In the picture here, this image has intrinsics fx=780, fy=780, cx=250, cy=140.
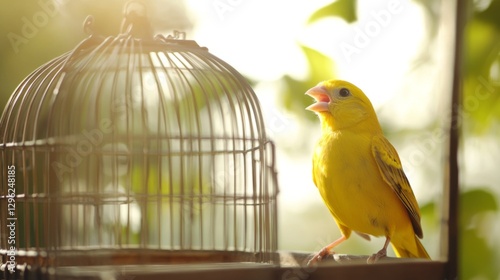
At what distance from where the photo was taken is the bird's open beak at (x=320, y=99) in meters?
3.39

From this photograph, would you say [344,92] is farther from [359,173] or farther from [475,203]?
[475,203]

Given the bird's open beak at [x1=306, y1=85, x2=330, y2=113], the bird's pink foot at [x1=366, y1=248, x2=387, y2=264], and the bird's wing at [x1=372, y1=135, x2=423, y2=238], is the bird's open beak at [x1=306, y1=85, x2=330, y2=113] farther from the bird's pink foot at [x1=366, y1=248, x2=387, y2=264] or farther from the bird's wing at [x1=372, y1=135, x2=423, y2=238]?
the bird's pink foot at [x1=366, y1=248, x2=387, y2=264]

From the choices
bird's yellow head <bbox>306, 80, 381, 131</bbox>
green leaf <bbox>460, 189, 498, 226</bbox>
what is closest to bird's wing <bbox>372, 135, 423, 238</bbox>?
bird's yellow head <bbox>306, 80, 381, 131</bbox>

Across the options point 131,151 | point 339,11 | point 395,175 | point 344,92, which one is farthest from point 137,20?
point 395,175

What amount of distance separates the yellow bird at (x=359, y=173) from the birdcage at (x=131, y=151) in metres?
0.33

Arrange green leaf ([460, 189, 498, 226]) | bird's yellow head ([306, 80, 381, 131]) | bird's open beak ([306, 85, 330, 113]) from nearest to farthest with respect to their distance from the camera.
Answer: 1. green leaf ([460, 189, 498, 226])
2. bird's open beak ([306, 85, 330, 113])
3. bird's yellow head ([306, 80, 381, 131])

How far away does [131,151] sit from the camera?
341 cm

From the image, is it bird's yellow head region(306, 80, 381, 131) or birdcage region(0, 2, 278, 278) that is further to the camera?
bird's yellow head region(306, 80, 381, 131)

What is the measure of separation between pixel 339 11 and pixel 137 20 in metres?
0.87

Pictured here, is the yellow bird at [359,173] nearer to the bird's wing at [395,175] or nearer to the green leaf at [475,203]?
the bird's wing at [395,175]

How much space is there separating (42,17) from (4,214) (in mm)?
1108

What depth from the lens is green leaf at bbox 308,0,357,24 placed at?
261cm

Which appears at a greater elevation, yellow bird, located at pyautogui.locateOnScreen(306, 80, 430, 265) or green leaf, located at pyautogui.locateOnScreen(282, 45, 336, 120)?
green leaf, located at pyautogui.locateOnScreen(282, 45, 336, 120)

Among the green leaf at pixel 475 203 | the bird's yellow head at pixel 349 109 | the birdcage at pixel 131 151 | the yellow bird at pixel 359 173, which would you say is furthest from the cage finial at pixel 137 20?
the green leaf at pixel 475 203
